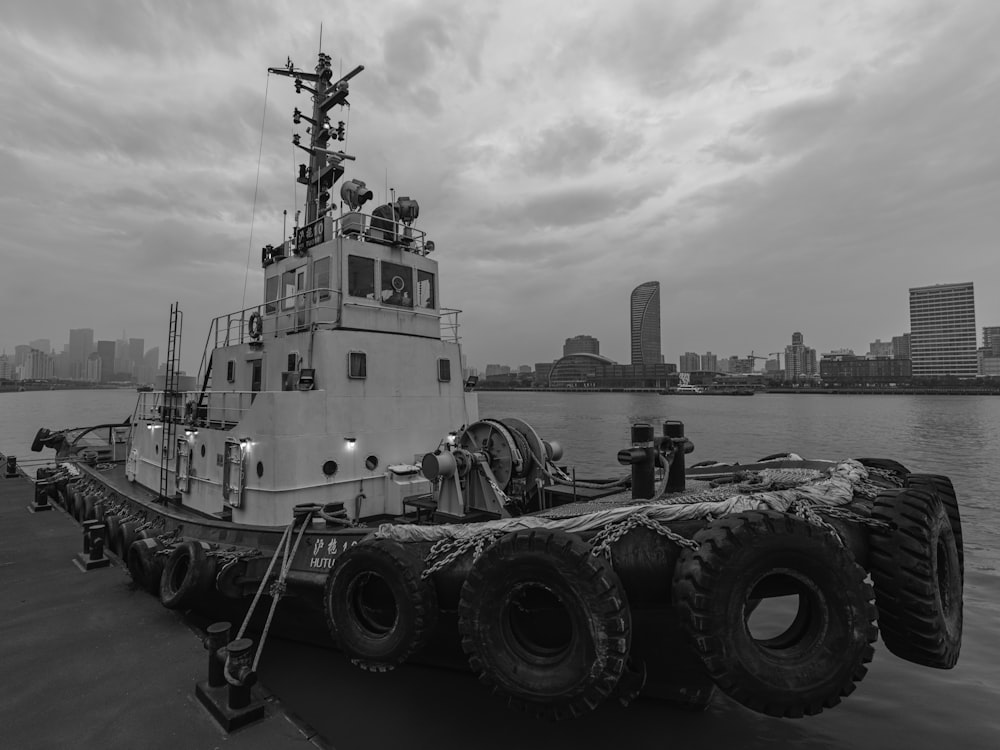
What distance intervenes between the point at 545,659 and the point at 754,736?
2.98 metres

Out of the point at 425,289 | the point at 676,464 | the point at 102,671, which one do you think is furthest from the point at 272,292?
the point at 676,464

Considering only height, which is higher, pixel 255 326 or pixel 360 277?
pixel 360 277

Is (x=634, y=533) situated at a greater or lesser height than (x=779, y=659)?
greater

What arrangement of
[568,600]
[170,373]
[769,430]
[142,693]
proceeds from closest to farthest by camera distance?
[568,600] < [142,693] < [170,373] < [769,430]

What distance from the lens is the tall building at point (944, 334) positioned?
498 ft

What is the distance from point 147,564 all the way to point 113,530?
2961 mm

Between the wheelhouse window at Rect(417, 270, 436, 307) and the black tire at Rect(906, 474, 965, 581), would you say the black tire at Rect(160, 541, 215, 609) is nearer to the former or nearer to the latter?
the wheelhouse window at Rect(417, 270, 436, 307)

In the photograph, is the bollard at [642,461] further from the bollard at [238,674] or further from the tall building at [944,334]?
the tall building at [944,334]

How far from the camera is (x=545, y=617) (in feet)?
16.0

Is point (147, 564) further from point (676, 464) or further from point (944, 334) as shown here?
point (944, 334)

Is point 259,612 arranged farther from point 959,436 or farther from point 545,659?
point 959,436

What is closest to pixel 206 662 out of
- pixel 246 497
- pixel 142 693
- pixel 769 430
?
pixel 142 693

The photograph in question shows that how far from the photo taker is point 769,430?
129 ft

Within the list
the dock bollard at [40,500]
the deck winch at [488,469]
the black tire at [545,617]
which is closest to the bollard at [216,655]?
the black tire at [545,617]
